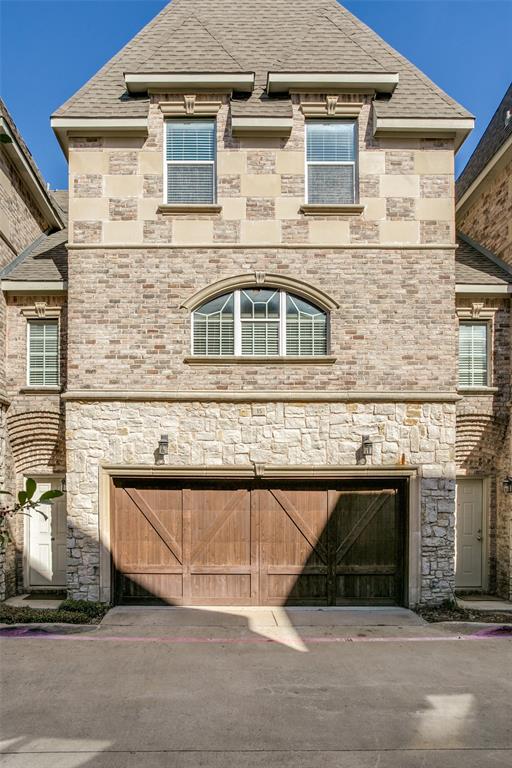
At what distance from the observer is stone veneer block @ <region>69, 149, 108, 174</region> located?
31.9 ft

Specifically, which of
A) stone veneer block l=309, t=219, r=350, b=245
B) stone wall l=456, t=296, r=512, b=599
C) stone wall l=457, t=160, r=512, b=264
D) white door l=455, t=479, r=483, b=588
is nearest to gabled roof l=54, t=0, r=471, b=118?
stone veneer block l=309, t=219, r=350, b=245

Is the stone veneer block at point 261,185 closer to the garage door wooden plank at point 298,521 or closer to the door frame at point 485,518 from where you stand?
the garage door wooden plank at point 298,521

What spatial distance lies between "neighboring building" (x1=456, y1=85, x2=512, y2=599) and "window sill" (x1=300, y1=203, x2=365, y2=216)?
257cm

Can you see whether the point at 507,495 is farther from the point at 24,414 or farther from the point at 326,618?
the point at 24,414

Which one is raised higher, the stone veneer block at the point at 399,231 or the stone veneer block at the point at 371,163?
the stone veneer block at the point at 371,163

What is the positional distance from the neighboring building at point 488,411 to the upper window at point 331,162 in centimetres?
297

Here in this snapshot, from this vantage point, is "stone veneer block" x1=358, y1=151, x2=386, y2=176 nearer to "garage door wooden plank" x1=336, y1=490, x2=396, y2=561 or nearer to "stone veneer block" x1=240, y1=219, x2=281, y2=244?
"stone veneer block" x1=240, y1=219, x2=281, y2=244

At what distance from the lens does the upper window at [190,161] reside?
9.86 metres

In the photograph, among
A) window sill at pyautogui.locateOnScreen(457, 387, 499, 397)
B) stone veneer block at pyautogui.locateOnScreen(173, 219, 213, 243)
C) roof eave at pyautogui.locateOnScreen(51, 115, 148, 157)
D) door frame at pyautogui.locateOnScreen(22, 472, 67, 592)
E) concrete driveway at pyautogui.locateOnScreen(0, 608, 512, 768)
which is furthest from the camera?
door frame at pyautogui.locateOnScreen(22, 472, 67, 592)

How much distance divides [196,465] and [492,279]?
21.9 ft

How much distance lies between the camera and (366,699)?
6406 millimetres

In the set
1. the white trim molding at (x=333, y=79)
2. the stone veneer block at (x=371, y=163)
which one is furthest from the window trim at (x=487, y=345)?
the white trim molding at (x=333, y=79)

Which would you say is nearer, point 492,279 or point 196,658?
point 196,658

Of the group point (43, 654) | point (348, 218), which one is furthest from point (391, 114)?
point (43, 654)
